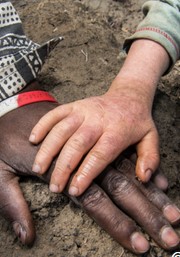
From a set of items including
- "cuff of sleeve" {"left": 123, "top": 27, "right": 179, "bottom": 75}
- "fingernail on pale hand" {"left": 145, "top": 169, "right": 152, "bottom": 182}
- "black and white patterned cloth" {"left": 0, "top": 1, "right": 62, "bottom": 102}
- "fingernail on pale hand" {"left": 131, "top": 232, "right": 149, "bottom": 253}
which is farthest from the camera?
"cuff of sleeve" {"left": 123, "top": 27, "right": 179, "bottom": 75}

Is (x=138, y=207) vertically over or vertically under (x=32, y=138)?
under

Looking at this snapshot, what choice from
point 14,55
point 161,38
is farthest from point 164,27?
point 14,55

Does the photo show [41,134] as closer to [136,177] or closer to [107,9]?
[136,177]

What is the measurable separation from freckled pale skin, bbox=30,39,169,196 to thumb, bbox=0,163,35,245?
100mm

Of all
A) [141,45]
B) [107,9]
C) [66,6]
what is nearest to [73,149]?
[141,45]

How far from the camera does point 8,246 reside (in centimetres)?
121

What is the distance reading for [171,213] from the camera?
1.17 meters

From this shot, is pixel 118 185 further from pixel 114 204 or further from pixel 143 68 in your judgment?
pixel 143 68

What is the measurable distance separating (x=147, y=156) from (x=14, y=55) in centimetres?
62

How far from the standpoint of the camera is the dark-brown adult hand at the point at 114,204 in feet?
3.70

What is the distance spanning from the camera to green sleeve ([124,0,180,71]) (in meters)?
1.59

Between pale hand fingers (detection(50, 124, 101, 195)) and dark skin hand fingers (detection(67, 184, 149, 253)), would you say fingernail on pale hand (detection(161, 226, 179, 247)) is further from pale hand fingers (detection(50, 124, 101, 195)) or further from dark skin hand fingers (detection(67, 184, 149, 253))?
pale hand fingers (detection(50, 124, 101, 195))

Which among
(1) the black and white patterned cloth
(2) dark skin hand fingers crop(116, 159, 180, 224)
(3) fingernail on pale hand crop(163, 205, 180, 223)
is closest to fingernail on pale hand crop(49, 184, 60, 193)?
(2) dark skin hand fingers crop(116, 159, 180, 224)

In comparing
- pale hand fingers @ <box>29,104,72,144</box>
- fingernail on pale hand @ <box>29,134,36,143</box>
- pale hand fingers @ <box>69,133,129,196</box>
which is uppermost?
pale hand fingers @ <box>29,104,72,144</box>
